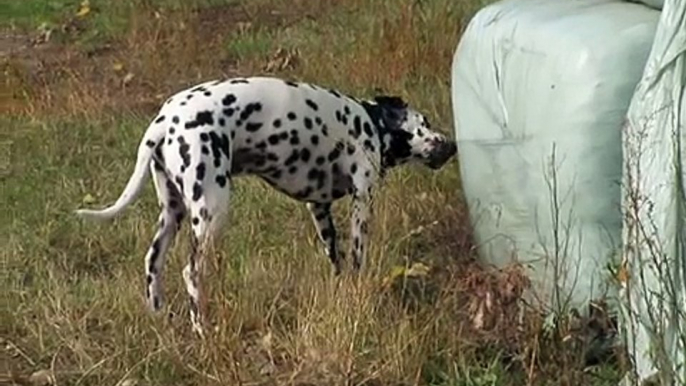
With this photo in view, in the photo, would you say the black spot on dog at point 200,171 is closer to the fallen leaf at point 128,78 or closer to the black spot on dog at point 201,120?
the black spot on dog at point 201,120

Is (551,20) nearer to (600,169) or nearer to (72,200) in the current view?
(600,169)

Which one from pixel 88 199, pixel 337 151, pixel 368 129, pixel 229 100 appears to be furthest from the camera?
pixel 88 199

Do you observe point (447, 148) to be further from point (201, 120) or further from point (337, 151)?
point (201, 120)

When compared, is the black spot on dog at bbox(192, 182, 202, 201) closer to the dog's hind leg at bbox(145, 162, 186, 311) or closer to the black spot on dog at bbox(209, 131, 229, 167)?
the black spot on dog at bbox(209, 131, 229, 167)

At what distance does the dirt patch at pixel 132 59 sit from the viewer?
10859mm

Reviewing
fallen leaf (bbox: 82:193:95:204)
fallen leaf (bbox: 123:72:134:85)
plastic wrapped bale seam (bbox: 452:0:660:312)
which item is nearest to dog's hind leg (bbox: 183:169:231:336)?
plastic wrapped bale seam (bbox: 452:0:660:312)

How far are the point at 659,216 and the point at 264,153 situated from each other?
176 cm

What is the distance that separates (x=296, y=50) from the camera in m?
11.8

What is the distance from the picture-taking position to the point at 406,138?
6328 mm

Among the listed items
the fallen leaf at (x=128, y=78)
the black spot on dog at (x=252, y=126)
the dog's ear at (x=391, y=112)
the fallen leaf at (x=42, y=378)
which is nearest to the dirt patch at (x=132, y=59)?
Result: the fallen leaf at (x=128, y=78)

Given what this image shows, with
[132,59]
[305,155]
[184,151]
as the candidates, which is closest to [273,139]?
[305,155]

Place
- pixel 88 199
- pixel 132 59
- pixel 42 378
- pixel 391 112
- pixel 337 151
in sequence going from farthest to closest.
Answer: pixel 132 59, pixel 88 199, pixel 391 112, pixel 337 151, pixel 42 378

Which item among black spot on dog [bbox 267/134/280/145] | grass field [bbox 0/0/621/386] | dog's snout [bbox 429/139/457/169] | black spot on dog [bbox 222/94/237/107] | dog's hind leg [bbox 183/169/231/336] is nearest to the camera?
grass field [bbox 0/0/621/386]

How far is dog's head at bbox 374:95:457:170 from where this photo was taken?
247 inches
